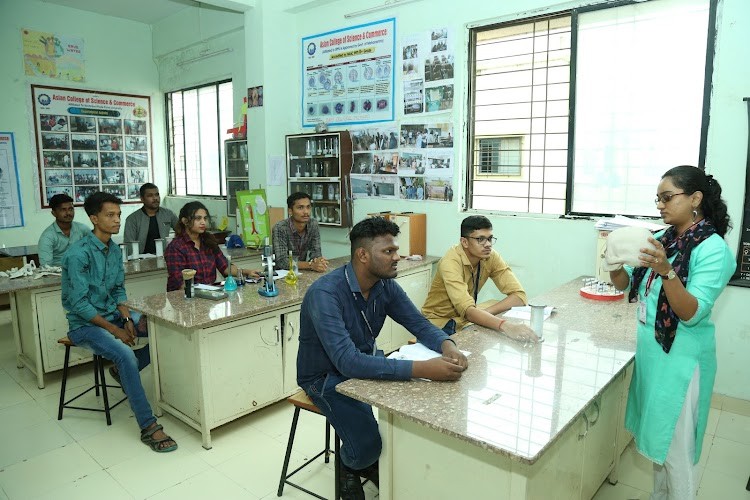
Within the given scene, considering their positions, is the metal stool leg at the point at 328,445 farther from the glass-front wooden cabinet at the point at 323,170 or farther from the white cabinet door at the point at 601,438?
the glass-front wooden cabinet at the point at 323,170

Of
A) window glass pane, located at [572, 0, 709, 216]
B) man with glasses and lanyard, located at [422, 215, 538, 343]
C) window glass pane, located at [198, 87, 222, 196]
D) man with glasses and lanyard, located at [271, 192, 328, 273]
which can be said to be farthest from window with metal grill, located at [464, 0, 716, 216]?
window glass pane, located at [198, 87, 222, 196]

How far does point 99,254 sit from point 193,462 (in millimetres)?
1445

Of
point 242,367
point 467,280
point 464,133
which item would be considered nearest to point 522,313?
point 467,280

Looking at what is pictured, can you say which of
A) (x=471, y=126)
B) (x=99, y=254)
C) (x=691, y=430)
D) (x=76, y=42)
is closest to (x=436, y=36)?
(x=471, y=126)

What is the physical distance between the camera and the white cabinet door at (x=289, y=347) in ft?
11.0

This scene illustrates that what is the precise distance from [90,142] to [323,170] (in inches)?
153

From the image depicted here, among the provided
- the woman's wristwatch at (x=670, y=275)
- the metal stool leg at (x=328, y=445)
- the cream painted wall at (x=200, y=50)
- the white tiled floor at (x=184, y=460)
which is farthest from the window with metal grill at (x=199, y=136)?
the woman's wristwatch at (x=670, y=275)

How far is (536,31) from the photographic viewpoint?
13.4 ft

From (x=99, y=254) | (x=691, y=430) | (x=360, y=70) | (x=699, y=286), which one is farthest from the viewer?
(x=360, y=70)

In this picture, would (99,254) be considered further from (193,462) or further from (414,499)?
(414,499)

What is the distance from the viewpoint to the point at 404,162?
485cm

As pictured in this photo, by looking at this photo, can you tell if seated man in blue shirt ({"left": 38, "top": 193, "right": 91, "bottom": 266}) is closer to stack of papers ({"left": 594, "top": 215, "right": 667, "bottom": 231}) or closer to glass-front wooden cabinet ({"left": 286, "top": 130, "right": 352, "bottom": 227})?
glass-front wooden cabinet ({"left": 286, "top": 130, "right": 352, "bottom": 227})

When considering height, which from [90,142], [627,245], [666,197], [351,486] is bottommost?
[351,486]

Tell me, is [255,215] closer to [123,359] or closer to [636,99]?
[123,359]
